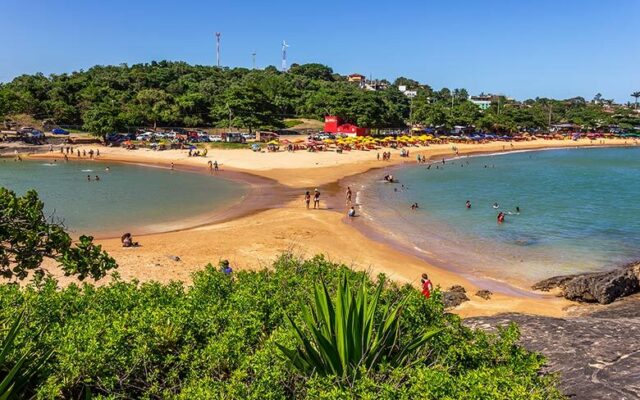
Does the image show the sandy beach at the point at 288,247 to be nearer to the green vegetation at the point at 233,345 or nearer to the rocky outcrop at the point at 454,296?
the rocky outcrop at the point at 454,296

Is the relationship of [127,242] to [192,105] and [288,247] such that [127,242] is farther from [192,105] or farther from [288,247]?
[192,105]

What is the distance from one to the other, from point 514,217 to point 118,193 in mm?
27213

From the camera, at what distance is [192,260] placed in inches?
755

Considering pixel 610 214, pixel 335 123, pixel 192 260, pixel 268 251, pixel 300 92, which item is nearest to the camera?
pixel 192 260

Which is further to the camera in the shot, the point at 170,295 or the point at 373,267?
the point at 373,267

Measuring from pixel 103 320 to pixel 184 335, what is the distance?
1.08 metres

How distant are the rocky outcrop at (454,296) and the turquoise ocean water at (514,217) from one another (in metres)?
3.18

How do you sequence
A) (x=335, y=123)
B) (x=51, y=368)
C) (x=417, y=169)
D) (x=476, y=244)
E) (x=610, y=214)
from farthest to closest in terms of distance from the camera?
(x=335, y=123)
(x=417, y=169)
(x=610, y=214)
(x=476, y=244)
(x=51, y=368)

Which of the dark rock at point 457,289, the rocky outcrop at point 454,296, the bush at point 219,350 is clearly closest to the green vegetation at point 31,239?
the bush at point 219,350

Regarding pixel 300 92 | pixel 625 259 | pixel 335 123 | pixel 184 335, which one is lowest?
pixel 625 259

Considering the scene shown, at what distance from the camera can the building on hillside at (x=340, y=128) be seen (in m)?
74.8

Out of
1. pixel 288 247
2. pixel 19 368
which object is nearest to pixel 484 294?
pixel 288 247

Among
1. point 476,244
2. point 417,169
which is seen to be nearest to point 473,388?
point 476,244

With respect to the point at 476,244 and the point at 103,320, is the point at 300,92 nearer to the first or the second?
the point at 476,244
